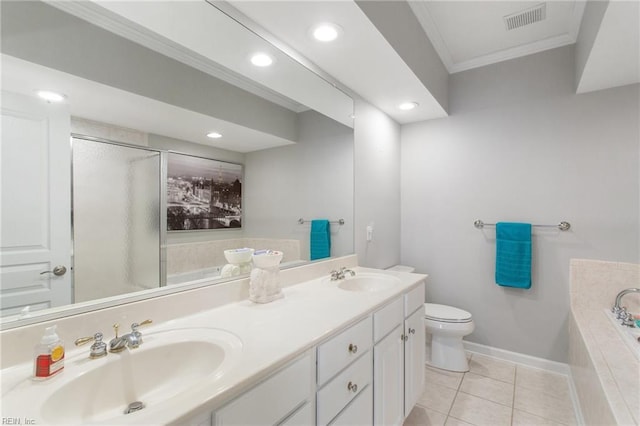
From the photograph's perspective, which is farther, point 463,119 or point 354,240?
point 463,119

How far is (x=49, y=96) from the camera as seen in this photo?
914mm

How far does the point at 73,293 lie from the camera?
95 cm

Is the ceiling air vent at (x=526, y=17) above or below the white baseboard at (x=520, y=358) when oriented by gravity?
above

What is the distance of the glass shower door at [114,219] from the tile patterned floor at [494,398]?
5.87 feet

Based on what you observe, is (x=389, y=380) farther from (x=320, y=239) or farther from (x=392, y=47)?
(x=392, y=47)

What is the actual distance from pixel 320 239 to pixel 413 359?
3.09 ft

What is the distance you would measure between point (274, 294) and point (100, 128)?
3.14 ft

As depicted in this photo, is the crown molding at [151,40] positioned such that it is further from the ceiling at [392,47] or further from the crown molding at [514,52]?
the crown molding at [514,52]

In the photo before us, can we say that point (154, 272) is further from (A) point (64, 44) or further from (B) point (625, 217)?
(B) point (625, 217)

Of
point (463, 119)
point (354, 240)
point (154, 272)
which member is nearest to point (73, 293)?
point (154, 272)

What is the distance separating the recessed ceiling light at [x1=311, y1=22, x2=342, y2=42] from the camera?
4.72ft

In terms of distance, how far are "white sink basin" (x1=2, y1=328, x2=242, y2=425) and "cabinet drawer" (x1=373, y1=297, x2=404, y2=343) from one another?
702 millimetres

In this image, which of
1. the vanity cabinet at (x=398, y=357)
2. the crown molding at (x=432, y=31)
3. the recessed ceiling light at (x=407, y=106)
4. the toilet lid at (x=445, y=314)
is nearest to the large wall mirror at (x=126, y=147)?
the vanity cabinet at (x=398, y=357)

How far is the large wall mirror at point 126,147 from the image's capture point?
34.3 inches
